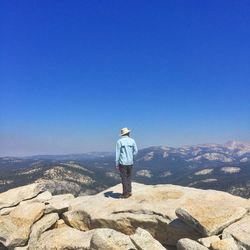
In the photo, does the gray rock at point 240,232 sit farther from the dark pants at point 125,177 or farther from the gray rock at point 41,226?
the gray rock at point 41,226

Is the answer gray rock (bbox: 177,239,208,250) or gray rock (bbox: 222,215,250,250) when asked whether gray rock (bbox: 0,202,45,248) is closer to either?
gray rock (bbox: 177,239,208,250)

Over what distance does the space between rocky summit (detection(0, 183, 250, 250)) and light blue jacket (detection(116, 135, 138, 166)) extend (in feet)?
8.59

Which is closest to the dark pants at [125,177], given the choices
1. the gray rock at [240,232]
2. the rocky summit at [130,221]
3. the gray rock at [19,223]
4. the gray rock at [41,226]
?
the rocky summit at [130,221]

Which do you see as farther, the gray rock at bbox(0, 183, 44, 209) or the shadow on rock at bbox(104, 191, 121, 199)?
the shadow on rock at bbox(104, 191, 121, 199)

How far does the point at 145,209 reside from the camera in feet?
69.2

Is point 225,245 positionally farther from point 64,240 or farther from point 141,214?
point 64,240

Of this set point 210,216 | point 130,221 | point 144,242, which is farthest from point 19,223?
point 210,216

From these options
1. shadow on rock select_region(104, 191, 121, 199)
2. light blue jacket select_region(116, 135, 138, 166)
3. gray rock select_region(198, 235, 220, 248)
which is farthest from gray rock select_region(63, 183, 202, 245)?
light blue jacket select_region(116, 135, 138, 166)

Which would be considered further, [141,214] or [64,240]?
[141,214]

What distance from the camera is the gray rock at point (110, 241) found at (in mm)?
16172

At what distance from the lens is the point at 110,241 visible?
1631cm

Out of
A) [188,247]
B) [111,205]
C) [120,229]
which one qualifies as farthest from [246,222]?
[111,205]

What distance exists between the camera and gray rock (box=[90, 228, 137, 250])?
1617 centimetres

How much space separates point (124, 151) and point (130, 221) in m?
5.92
